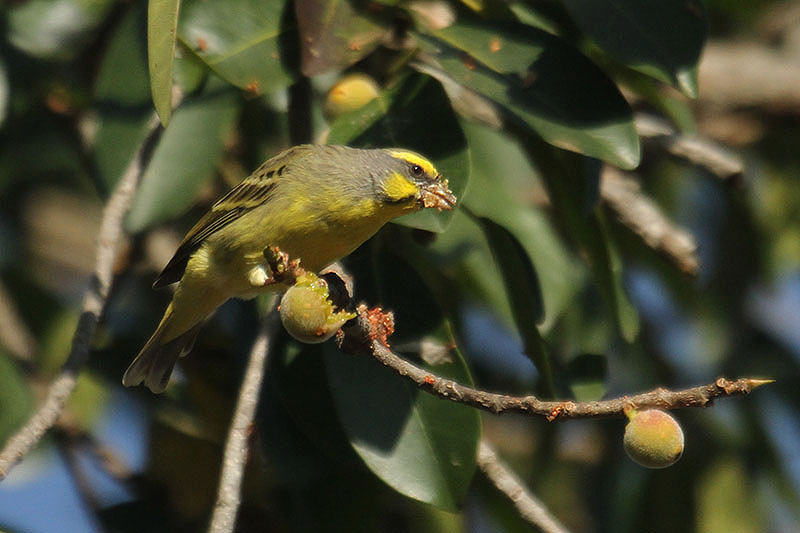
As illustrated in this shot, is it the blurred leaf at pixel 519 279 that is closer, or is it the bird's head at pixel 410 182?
the bird's head at pixel 410 182

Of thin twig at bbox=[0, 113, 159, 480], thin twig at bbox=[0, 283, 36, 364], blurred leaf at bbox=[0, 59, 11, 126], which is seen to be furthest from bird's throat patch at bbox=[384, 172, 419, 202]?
thin twig at bbox=[0, 283, 36, 364]

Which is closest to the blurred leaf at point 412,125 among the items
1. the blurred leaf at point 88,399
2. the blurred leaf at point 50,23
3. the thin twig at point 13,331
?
the blurred leaf at point 50,23

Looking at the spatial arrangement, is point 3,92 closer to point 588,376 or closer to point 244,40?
point 244,40

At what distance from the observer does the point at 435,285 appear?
3.29m

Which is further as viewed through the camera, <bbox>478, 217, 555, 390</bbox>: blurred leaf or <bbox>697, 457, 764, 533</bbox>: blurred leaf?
<bbox>697, 457, 764, 533</bbox>: blurred leaf

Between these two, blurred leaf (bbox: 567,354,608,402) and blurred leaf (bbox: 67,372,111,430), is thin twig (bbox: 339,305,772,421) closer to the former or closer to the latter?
blurred leaf (bbox: 567,354,608,402)

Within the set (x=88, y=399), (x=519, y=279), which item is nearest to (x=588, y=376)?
(x=519, y=279)

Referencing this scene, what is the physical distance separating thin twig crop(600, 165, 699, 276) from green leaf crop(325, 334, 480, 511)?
0.83 m

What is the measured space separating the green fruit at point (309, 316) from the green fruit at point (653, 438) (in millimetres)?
518

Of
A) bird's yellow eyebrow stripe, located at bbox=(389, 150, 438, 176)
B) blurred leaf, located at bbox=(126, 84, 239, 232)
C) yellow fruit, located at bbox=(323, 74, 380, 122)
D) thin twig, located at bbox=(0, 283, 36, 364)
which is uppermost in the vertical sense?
yellow fruit, located at bbox=(323, 74, 380, 122)

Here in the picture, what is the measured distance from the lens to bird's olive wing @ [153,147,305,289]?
268 centimetres

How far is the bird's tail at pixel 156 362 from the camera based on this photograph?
113 inches

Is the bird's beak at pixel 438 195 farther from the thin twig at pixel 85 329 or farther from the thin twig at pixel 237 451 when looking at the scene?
the thin twig at pixel 85 329

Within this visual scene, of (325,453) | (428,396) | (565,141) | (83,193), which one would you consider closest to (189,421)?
(325,453)
